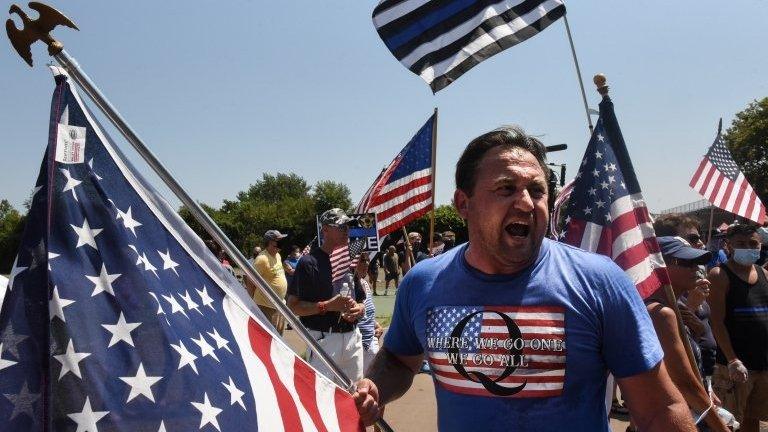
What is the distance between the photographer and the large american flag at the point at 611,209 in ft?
10.5

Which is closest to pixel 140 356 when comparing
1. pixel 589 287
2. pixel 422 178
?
pixel 589 287

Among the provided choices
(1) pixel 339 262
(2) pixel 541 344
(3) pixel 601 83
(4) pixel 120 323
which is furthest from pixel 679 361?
(1) pixel 339 262

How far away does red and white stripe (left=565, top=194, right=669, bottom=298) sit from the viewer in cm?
311

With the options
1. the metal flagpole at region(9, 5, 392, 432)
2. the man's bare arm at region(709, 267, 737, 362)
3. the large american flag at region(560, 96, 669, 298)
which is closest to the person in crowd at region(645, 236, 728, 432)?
the large american flag at region(560, 96, 669, 298)

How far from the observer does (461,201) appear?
2.32m

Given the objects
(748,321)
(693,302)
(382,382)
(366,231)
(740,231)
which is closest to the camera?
(382,382)

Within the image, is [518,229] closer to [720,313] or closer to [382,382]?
[382,382]

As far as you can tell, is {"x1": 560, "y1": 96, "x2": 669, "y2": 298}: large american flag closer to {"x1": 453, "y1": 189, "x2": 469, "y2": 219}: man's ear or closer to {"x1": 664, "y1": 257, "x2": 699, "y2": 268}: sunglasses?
{"x1": 664, "y1": 257, "x2": 699, "y2": 268}: sunglasses

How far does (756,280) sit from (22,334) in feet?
17.4

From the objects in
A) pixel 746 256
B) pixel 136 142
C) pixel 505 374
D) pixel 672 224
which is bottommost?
pixel 746 256

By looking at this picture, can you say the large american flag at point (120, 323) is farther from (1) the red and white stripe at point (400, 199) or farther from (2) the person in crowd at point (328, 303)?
(1) the red and white stripe at point (400, 199)

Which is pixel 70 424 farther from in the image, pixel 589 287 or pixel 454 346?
pixel 589 287

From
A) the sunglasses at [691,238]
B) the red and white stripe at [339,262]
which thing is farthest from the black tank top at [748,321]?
the red and white stripe at [339,262]

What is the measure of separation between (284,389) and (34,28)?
145cm
